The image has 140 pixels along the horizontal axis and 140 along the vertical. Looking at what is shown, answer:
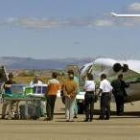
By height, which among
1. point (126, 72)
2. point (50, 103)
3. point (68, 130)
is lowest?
point (68, 130)

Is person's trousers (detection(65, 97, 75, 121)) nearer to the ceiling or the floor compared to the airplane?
nearer to the floor

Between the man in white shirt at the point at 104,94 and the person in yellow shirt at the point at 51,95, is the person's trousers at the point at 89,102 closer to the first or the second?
the man in white shirt at the point at 104,94

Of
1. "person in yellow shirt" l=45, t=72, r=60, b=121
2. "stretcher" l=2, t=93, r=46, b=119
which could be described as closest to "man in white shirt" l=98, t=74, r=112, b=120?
"person in yellow shirt" l=45, t=72, r=60, b=121

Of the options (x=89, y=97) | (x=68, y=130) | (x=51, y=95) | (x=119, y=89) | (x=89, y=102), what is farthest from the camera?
(x=119, y=89)

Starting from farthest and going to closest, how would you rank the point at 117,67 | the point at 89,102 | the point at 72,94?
the point at 117,67 → the point at 89,102 → the point at 72,94

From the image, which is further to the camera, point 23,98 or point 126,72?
point 126,72

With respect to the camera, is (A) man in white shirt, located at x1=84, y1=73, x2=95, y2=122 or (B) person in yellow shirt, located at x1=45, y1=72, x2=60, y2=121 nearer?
(A) man in white shirt, located at x1=84, y1=73, x2=95, y2=122

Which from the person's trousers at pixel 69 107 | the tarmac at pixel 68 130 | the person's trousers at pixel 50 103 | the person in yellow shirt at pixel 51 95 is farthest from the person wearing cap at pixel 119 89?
the person's trousers at pixel 69 107

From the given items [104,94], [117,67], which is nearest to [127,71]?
[117,67]

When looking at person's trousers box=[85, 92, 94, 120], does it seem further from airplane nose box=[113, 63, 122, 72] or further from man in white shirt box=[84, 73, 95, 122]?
airplane nose box=[113, 63, 122, 72]

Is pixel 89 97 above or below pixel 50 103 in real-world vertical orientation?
above

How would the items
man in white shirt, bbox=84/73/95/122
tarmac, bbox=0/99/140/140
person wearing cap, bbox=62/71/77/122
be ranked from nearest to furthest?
1. tarmac, bbox=0/99/140/140
2. person wearing cap, bbox=62/71/77/122
3. man in white shirt, bbox=84/73/95/122

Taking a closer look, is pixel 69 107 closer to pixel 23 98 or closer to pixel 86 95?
pixel 86 95

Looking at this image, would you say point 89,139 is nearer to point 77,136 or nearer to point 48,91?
point 77,136
